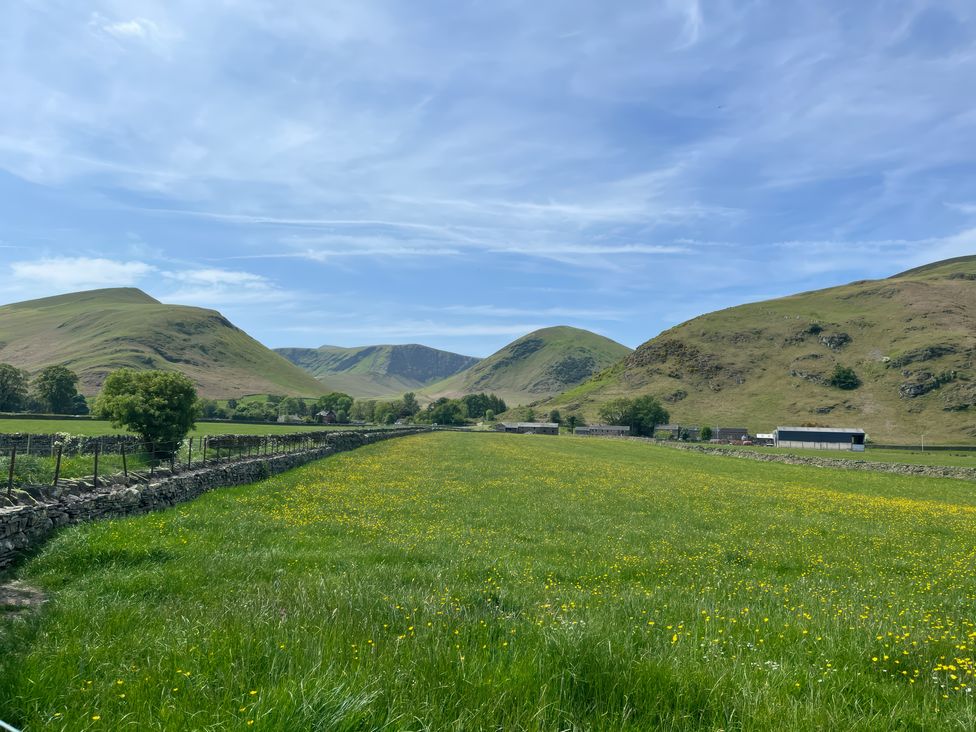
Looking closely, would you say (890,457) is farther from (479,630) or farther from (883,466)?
(479,630)

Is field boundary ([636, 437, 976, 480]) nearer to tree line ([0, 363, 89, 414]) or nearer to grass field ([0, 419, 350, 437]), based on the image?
grass field ([0, 419, 350, 437])

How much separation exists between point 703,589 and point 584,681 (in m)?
6.71

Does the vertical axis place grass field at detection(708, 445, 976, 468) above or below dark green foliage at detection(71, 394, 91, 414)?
below

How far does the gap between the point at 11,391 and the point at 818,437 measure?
200m

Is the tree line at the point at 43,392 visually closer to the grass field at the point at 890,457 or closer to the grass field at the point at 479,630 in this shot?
the grass field at the point at 890,457

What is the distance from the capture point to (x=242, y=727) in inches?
169

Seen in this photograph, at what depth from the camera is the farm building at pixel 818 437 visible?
152250 millimetres

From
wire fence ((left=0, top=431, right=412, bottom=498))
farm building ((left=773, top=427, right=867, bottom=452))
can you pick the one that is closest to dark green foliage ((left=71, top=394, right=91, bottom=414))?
wire fence ((left=0, top=431, right=412, bottom=498))

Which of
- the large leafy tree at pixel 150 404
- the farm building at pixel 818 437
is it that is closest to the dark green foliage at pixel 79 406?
the large leafy tree at pixel 150 404

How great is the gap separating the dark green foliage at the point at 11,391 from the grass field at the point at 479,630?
497 feet

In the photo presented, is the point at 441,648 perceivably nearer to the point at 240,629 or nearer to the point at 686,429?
the point at 240,629

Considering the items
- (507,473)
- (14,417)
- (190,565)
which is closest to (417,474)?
(507,473)

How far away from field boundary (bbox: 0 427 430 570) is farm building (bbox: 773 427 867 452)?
154 metres

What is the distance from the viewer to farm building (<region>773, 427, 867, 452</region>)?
152250mm
